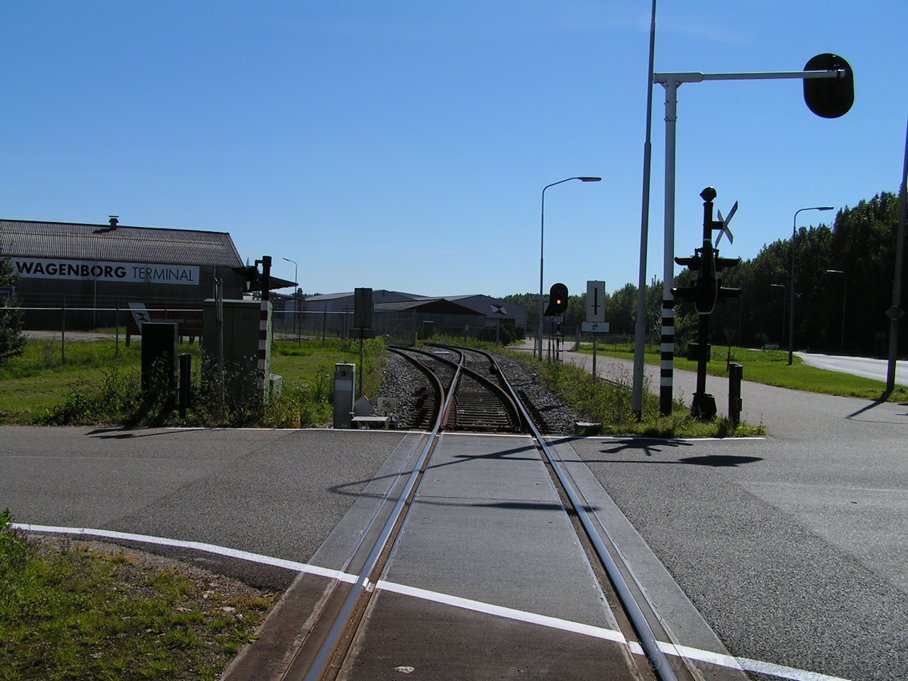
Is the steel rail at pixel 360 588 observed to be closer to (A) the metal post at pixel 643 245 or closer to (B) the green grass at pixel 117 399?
(B) the green grass at pixel 117 399

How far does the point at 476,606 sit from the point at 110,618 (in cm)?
202

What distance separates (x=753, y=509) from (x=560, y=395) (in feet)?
42.4

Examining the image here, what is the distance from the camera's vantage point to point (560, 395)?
20844 millimetres

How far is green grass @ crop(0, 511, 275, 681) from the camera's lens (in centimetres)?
395

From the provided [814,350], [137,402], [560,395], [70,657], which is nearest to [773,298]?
[814,350]

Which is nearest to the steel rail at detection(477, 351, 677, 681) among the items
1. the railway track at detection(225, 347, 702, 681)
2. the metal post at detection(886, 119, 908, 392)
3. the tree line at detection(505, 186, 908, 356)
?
the railway track at detection(225, 347, 702, 681)

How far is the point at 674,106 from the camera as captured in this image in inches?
589

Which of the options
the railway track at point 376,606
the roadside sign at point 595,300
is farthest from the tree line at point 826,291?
the railway track at point 376,606

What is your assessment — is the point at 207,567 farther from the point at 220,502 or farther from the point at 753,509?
the point at 753,509

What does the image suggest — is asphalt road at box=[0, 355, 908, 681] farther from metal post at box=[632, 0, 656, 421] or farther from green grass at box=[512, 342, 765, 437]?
metal post at box=[632, 0, 656, 421]

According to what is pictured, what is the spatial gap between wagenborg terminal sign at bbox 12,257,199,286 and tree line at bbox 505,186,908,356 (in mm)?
29608

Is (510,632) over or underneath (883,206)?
underneath

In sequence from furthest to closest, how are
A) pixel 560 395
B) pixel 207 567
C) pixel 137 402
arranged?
pixel 560 395, pixel 137 402, pixel 207 567

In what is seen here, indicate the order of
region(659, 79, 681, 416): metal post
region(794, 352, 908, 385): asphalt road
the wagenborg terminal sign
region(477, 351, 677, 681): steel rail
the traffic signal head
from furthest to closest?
the wagenborg terminal sign, region(794, 352, 908, 385): asphalt road, region(659, 79, 681, 416): metal post, the traffic signal head, region(477, 351, 677, 681): steel rail
